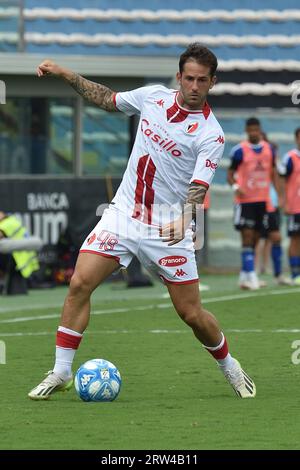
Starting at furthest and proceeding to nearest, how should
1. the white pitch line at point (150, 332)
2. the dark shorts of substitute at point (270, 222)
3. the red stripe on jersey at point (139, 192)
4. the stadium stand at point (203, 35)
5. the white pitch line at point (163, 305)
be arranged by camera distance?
the stadium stand at point (203, 35)
the dark shorts of substitute at point (270, 222)
the white pitch line at point (163, 305)
the white pitch line at point (150, 332)
the red stripe on jersey at point (139, 192)

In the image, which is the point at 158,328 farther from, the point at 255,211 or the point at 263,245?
the point at 263,245

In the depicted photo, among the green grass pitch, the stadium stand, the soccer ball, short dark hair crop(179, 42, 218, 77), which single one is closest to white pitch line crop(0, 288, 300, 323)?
the green grass pitch

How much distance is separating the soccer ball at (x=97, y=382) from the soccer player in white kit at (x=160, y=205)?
0.52ft

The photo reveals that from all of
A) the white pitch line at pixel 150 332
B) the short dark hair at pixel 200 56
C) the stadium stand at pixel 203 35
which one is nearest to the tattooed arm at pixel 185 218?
the short dark hair at pixel 200 56

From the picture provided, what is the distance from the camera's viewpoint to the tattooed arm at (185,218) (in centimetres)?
797

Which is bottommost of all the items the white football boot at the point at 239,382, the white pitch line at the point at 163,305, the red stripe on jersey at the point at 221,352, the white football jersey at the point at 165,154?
the white pitch line at the point at 163,305

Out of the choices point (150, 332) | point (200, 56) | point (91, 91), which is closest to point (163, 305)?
point (150, 332)

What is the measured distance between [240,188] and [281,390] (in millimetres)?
9320

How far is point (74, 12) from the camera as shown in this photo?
25.0m

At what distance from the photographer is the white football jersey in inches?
325

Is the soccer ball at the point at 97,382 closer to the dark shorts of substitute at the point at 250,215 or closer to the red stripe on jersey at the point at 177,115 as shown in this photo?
the red stripe on jersey at the point at 177,115

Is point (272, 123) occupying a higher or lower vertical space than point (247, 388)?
lower

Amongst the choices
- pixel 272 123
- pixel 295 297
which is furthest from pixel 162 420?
pixel 272 123

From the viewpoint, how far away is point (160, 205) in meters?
8.39
